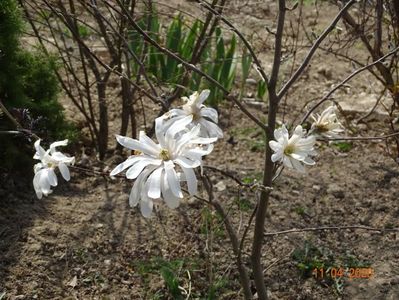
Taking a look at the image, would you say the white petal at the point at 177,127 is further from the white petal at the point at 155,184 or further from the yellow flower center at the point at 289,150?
the yellow flower center at the point at 289,150

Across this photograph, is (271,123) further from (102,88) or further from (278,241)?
(102,88)

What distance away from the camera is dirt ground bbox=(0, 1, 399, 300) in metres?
2.99

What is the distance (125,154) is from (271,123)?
198 cm

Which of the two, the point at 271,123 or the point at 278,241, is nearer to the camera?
the point at 271,123

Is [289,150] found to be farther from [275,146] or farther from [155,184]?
[155,184]

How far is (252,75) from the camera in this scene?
18.7ft

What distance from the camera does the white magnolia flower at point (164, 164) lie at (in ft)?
5.60

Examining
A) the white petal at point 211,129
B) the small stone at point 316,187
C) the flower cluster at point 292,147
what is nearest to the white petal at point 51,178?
the white petal at point 211,129

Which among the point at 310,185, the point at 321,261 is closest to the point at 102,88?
the point at 310,185

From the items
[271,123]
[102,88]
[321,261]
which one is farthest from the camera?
[102,88]

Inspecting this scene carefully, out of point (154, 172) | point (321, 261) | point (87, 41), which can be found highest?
point (87, 41)

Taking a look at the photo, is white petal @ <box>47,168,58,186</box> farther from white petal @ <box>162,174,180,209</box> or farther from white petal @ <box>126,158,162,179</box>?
white petal @ <box>162,174,180,209</box>
